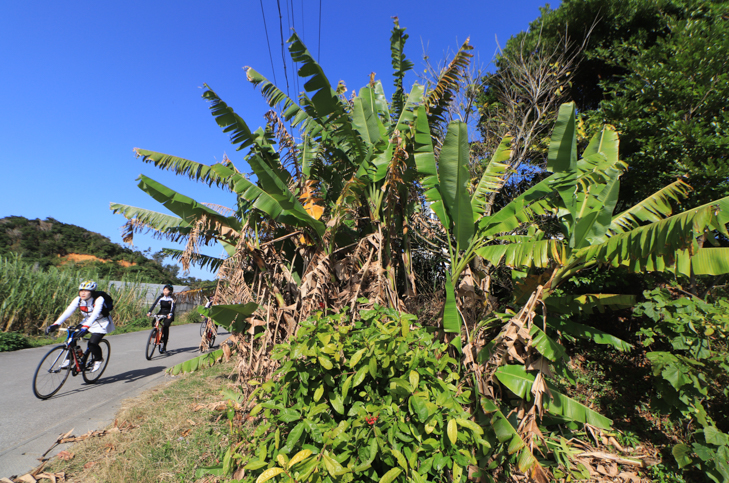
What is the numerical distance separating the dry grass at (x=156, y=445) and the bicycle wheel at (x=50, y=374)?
1.52 metres

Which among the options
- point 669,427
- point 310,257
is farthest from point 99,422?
point 669,427

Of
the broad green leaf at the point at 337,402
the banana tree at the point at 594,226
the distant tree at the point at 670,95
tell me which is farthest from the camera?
the distant tree at the point at 670,95

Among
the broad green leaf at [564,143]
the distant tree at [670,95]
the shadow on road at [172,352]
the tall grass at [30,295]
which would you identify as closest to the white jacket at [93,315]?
the shadow on road at [172,352]

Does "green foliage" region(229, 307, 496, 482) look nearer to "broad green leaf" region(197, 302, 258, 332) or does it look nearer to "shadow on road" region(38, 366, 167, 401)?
"broad green leaf" region(197, 302, 258, 332)

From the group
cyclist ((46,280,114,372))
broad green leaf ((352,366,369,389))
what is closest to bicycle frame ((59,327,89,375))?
cyclist ((46,280,114,372))

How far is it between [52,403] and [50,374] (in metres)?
0.64

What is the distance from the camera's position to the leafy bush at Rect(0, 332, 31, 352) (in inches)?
354

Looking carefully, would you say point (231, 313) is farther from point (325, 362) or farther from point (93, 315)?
point (93, 315)

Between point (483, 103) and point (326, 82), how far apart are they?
5.88m

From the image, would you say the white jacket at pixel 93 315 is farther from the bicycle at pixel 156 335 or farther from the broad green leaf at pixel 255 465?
the broad green leaf at pixel 255 465

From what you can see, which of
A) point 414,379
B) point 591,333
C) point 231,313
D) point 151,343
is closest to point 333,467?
point 414,379

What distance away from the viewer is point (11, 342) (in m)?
9.23

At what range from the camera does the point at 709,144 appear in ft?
16.0

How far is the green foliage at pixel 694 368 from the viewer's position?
127 inches
